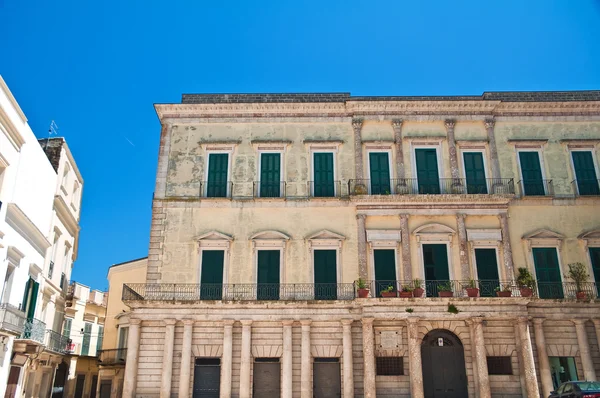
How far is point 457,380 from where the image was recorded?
2117 cm

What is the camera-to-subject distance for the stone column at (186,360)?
2067 cm

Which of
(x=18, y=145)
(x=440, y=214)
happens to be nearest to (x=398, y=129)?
(x=440, y=214)

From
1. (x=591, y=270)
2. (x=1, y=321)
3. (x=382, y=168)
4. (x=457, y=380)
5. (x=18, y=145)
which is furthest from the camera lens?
(x=382, y=168)

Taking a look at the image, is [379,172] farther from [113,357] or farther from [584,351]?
[113,357]

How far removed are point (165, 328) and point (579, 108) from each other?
812 inches

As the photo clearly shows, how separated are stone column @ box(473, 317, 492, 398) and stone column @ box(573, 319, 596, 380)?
3.87m

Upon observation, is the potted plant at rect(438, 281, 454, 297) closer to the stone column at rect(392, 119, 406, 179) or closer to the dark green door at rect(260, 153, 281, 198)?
the stone column at rect(392, 119, 406, 179)

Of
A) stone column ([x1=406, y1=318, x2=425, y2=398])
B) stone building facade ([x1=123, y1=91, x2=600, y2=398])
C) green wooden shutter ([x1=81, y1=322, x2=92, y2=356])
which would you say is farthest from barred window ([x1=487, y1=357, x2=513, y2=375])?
green wooden shutter ([x1=81, y1=322, x2=92, y2=356])

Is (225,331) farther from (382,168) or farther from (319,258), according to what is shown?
(382,168)

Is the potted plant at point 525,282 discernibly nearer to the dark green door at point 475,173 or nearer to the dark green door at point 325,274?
the dark green door at point 475,173

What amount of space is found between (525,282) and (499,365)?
3.40 m

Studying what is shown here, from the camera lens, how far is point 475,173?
24031 mm

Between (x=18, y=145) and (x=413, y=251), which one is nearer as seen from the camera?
(x=18, y=145)

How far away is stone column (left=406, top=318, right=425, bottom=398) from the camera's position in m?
20.1
